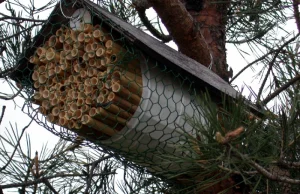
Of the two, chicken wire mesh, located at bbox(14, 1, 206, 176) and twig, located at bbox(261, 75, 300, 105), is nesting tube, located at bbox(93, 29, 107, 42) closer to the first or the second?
chicken wire mesh, located at bbox(14, 1, 206, 176)

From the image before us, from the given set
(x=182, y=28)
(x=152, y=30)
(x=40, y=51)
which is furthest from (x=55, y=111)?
(x=152, y=30)

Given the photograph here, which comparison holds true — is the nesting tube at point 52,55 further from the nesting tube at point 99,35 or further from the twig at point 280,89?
the twig at point 280,89

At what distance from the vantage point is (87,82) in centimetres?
116

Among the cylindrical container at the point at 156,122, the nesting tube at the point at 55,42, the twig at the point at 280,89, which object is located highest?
the nesting tube at the point at 55,42

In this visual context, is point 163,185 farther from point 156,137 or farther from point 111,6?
point 111,6

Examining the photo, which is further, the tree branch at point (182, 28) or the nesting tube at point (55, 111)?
the tree branch at point (182, 28)

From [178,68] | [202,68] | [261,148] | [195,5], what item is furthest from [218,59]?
[261,148]

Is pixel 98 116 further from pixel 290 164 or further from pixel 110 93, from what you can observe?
pixel 290 164

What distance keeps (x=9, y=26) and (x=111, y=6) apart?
333 millimetres

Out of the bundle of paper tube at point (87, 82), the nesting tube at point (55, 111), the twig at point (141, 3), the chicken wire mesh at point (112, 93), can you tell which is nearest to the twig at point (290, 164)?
the chicken wire mesh at point (112, 93)

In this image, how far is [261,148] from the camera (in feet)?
3.30

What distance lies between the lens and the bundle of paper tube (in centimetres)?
113

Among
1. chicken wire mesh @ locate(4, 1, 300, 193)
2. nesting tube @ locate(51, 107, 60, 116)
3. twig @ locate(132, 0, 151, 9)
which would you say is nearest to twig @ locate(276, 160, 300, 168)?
chicken wire mesh @ locate(4, 1, 300, 193)

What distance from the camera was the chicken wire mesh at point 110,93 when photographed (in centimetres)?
114
